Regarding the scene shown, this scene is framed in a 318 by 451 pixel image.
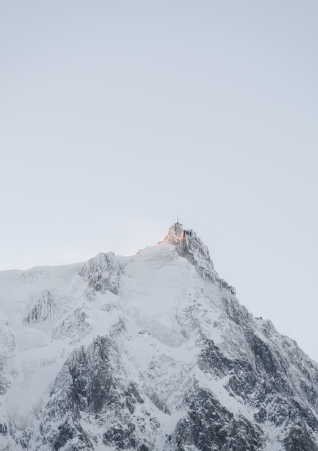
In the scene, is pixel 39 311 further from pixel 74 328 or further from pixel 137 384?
pixel 137 384

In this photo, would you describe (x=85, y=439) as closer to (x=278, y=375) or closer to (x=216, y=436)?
(x=216, y=436)

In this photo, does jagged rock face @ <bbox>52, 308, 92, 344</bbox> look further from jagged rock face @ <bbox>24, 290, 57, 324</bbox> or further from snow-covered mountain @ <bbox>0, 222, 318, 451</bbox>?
jagged rock face @ <bbox>24, 290, 57, 324</bbox>

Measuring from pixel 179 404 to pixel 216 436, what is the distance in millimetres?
15700

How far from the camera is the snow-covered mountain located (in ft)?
516

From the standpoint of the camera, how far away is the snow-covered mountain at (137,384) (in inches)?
6191

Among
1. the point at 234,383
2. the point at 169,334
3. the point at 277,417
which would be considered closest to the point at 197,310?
the point at 169,334

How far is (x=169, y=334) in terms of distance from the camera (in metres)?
191

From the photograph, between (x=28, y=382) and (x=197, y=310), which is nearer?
(x=28, y=382)

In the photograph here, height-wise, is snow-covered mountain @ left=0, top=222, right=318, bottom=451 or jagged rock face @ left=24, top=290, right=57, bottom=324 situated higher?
jagged rock face @ left=24, top=290, right=57, bottom=324

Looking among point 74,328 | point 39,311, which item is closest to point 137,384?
point 74,328

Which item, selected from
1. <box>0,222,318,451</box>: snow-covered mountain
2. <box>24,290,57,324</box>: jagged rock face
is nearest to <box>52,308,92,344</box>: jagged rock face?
<box>0,222,318,451</box>: snow-covered mountain

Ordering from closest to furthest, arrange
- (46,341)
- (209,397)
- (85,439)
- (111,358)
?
(85,439) → (209,397) → (111,358) → (46,341)

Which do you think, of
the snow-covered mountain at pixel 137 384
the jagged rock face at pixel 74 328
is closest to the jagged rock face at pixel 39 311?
the snow-covered mountain at pixel 137 384

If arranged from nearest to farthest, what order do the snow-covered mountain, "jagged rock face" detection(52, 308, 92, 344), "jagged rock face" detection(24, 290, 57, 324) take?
the snow-covered mountain < "jagged rock face" detection(52, 308, 92, 344) < "jagged rock face" detection(24, 290, 57, 324)
